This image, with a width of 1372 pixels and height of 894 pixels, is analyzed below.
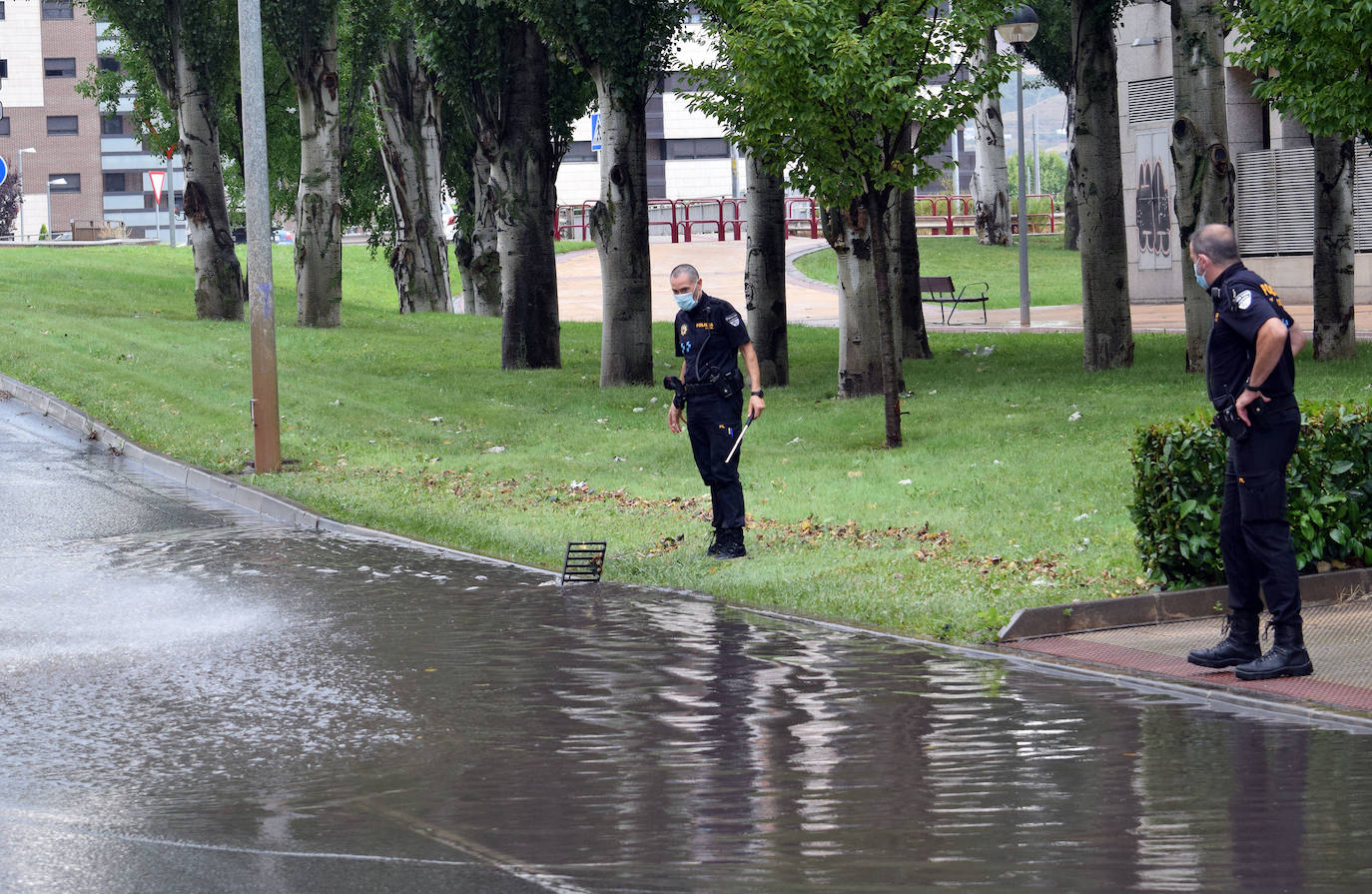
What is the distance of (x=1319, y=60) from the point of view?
1412cm

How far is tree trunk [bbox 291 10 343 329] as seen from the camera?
29484 millimetres

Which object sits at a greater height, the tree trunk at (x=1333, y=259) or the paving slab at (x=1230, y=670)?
the tree trunk at (x=1333, y=259)

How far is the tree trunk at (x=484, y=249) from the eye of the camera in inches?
1383

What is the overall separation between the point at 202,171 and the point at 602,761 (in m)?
24.3

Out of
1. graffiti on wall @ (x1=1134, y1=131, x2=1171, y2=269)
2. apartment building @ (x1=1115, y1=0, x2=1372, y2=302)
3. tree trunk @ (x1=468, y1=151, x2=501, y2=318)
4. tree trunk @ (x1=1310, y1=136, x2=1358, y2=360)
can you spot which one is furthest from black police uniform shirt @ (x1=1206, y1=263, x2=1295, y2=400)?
graffiti on wall @ (x1=1134, y1=131, x2=1171, y2=269)

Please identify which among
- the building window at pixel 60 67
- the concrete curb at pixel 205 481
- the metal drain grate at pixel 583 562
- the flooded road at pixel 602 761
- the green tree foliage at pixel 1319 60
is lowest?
the flooded road at pixel 602 761

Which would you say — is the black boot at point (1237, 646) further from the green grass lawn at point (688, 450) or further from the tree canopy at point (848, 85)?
the tree canopy at point (848, 85)

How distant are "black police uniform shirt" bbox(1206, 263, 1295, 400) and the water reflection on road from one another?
1501mm

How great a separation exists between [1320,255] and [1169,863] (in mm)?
17460

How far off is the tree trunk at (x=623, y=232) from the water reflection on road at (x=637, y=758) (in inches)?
490

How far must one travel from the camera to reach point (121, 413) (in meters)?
19.3

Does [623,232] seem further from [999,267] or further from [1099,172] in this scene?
[999,267]

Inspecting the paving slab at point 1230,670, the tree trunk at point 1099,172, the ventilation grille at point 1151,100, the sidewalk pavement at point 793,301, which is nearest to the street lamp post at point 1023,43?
the sidewalk pavement at point 793,301

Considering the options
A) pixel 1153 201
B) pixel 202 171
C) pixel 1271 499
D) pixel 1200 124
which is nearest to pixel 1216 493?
pixel 1271 499
